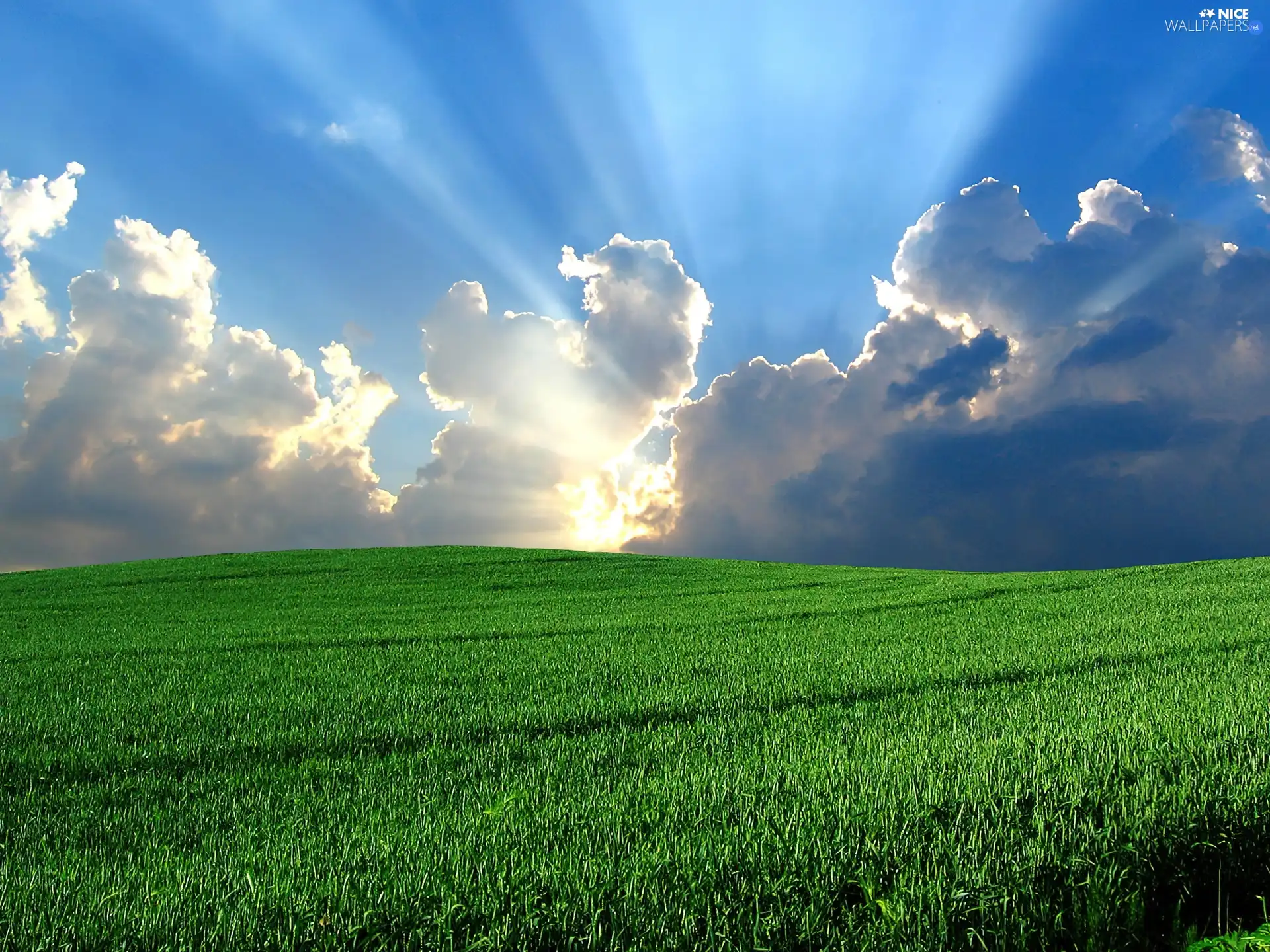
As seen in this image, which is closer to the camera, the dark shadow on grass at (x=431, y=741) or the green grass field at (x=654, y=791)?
the green grass field at (x=654, y=791)

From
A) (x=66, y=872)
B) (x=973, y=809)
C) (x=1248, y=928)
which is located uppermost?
(x=973, y=809)

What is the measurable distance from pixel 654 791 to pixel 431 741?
3.49 m

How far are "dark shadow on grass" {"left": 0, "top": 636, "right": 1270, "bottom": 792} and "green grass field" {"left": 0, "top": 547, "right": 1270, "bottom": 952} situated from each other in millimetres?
52

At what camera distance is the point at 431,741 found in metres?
8.31

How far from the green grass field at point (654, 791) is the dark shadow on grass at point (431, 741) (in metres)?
0.05

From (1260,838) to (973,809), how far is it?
1.90 meters

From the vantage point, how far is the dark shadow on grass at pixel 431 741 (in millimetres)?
7723

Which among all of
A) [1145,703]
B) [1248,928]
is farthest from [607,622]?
[1248,928]

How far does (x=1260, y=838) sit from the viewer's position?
5.06 metres

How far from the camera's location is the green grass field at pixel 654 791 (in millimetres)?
3879

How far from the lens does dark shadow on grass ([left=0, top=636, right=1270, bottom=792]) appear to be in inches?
304

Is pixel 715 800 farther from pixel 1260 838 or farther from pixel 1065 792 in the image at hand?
pixel 1260 838

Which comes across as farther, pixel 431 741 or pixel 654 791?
pixel 431 741

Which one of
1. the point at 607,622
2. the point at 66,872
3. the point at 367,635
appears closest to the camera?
the point at 66,872
